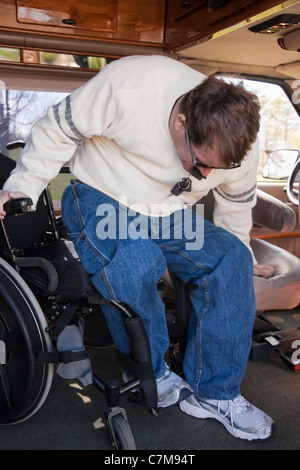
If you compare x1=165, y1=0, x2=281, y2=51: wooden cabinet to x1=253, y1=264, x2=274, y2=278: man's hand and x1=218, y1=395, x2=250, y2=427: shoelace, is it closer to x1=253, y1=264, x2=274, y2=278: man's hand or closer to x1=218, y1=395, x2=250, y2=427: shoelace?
x1=253, y1=264, x2=274, y2=278: man's hand

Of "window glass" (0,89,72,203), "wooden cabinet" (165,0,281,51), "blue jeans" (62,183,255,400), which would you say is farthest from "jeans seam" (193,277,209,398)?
"window glass" (0,89,72,203)

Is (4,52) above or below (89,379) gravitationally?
above

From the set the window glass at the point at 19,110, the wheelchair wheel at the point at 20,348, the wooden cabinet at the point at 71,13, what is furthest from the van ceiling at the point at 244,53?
the wheelchair wheel at the point at 20,348

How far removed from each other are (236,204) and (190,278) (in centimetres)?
39

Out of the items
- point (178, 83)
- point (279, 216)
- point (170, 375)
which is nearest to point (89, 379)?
point (170, 375)

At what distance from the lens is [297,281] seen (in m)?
2.11

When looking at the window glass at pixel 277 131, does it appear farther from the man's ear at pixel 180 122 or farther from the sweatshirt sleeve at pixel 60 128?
the sweatshirt sleeve at pixel 60 128

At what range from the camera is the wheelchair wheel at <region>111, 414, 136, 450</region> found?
1470 mm

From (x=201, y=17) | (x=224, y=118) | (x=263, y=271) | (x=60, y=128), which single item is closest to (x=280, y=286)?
(x=263, y=271)

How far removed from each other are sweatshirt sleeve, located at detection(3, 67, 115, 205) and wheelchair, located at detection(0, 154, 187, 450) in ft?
0.40

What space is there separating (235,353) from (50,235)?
3.43 feet

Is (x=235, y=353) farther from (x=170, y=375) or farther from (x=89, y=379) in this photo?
(x=89, y=379)

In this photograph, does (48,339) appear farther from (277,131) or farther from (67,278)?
(277,131)

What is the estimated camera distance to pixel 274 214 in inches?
97.5
